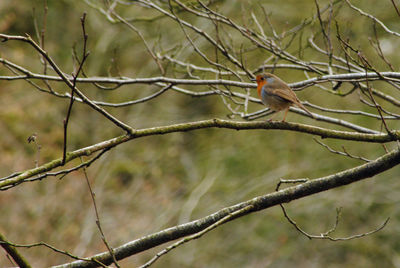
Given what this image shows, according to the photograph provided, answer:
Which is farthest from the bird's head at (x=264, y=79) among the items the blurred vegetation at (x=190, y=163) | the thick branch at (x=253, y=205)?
the blurred vegetation at (x=190, y=163)

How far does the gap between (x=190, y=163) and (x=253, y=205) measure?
37.4ft

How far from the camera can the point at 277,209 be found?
45.3ft

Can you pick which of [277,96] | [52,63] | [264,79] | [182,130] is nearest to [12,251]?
[52,63]

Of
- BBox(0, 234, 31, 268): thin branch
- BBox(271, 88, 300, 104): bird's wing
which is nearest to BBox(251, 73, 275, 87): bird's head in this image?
BBox(271, 88, 300, 104): bird's wing

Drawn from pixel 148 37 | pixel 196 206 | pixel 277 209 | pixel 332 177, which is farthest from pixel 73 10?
pixel 332 177

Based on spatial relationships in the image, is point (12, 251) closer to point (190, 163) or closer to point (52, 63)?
point (52, 63)

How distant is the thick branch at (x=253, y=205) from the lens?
310cm

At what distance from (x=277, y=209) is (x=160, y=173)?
3067 mm

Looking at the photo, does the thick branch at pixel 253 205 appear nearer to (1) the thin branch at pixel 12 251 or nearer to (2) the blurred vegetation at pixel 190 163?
(1) the thin branch at pixel 12 251

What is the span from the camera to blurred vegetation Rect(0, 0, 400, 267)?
12531 millimetres

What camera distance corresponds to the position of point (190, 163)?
1451 centimetres

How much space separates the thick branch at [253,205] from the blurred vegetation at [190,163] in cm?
853

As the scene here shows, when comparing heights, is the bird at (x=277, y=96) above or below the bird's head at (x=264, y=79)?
below

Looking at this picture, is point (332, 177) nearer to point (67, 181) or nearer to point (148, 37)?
point (67, 181)
